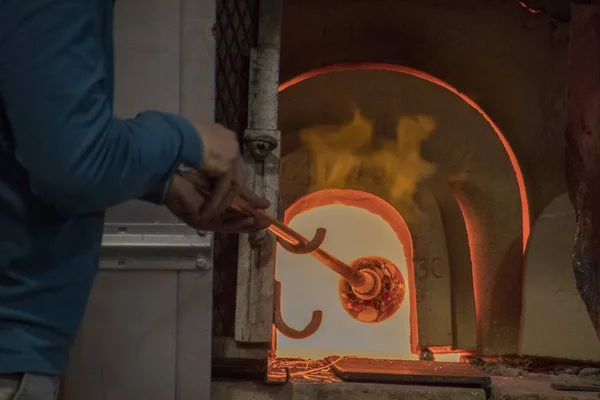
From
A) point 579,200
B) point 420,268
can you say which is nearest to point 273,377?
point 579,200

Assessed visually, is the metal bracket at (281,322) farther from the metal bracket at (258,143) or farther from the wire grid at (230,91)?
the metal bracket at (258,143)

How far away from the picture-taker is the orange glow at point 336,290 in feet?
13.3

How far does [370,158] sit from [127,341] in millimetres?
1949

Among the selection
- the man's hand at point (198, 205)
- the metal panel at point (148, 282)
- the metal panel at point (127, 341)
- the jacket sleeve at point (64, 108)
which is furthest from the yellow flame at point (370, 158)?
the jacket sleeve at point (64, 108)

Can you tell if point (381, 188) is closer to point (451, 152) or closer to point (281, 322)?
point (451, 152)

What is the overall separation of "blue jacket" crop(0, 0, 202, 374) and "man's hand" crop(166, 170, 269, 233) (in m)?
0.09

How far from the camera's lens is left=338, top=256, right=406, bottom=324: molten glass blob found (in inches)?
145

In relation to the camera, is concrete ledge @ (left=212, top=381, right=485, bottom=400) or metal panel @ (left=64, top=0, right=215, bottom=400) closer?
metal panel @ (left=64, top=0, right=215, bottom=400)

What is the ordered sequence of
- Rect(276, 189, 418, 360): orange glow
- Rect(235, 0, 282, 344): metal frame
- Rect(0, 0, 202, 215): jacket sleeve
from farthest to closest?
Rect(276, 189, 418, 360): orange glow, Rect(235, 0, 282, 344): metal frame, Rect(0, 0, 202, 215): jacket sleeve

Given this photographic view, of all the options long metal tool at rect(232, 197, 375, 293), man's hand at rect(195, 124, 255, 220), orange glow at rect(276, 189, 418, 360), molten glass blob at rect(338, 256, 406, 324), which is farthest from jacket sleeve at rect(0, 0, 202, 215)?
orange glow at rect(276, 189, 418, 360)

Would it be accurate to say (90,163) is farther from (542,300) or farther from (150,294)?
(542,300)

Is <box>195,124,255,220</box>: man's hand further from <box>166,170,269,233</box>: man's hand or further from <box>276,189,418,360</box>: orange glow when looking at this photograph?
<box>276,189,418,360</box>: orange glow

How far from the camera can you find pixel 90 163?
812 mm

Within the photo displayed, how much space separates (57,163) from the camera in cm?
80
